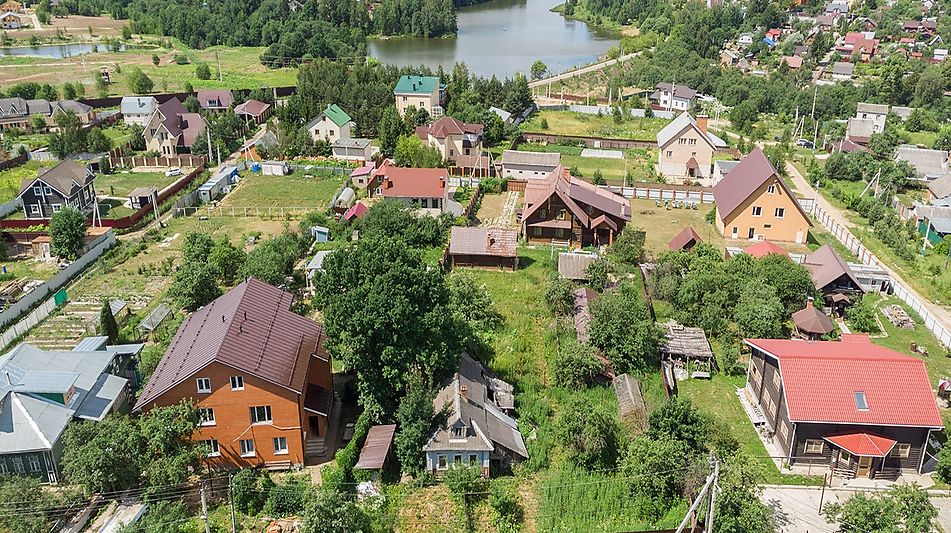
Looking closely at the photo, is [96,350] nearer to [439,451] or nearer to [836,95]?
[439,451]

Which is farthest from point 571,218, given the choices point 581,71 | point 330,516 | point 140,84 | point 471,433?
point 581,71

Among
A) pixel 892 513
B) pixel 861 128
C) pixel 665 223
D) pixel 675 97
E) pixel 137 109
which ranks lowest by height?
pixel 665 223

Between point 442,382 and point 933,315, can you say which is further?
point 933,315

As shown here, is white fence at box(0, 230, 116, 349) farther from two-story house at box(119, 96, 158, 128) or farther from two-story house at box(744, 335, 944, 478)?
two-story house at box(119, 96, 158, 128)

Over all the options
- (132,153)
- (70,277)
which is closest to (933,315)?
(70,277)

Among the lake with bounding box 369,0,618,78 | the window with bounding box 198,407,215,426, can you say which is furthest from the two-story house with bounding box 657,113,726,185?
the lake with bounding box 369,0,618,78

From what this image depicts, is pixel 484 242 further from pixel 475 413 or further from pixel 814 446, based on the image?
pixel 814 446
